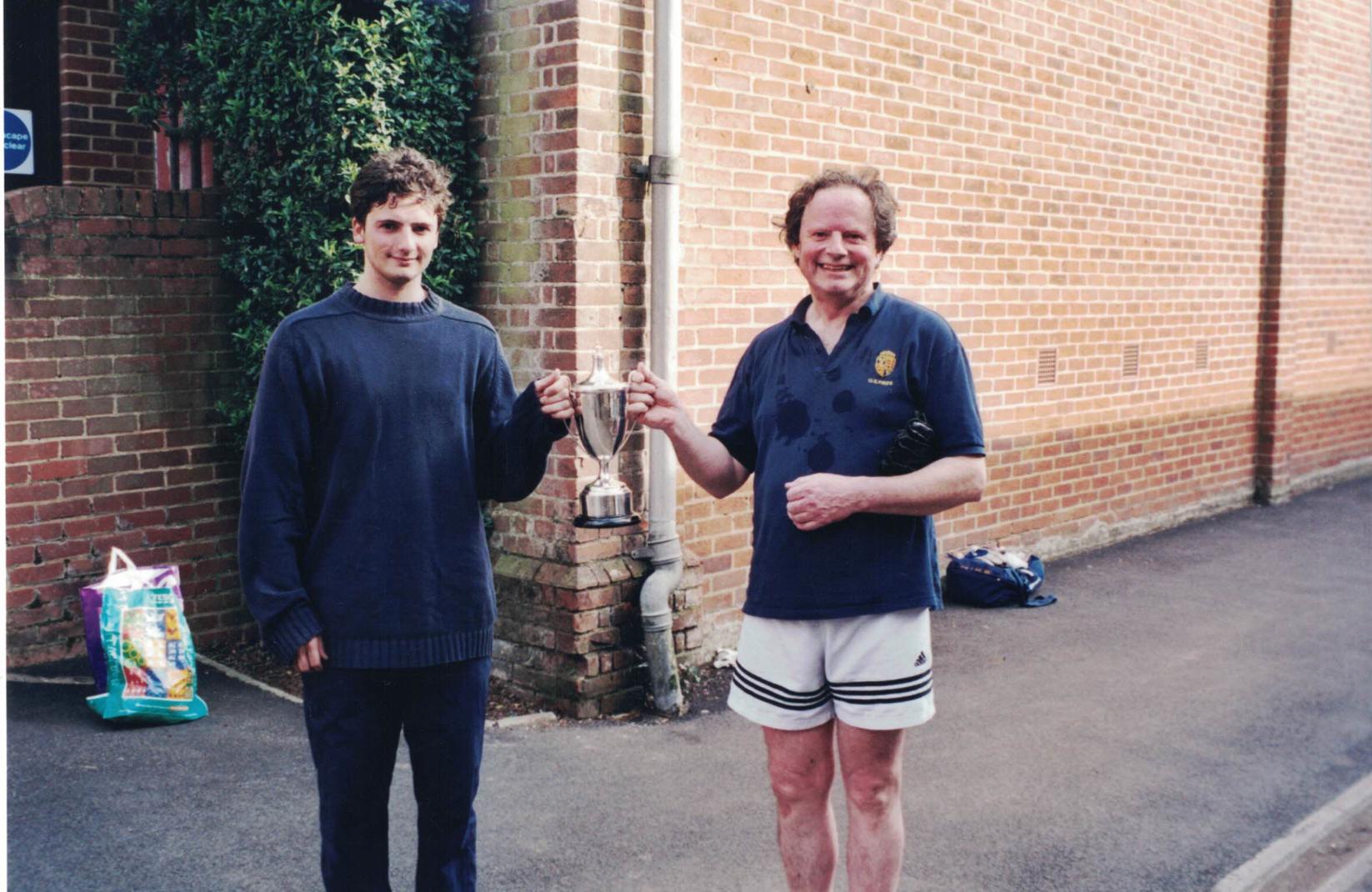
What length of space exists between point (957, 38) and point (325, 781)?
6.30 metres

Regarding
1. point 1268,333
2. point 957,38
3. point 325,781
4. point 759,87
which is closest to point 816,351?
point 325,781

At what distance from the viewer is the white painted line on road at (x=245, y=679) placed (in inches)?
229

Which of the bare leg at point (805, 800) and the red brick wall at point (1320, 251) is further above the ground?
the red brick wall at point (1320, 251)

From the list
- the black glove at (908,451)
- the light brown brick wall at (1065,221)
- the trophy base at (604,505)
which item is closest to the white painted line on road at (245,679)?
the light brown brick wall at (1065,221)

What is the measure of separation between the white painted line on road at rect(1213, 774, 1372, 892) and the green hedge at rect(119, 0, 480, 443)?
3862mm

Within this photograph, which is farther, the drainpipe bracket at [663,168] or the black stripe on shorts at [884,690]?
the drainpipe bracket at [663,168]

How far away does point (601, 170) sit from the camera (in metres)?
5.65

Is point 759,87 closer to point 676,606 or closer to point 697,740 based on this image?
point 676,606

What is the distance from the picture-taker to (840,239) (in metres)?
3.23

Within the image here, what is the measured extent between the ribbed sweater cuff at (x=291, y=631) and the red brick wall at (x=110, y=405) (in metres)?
3.41

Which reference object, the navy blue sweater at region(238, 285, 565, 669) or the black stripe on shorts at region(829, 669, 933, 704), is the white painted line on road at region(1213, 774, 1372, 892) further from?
the navy blue sweater at region(238, 285, 565, 669)

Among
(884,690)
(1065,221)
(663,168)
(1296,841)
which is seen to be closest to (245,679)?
(663,168)

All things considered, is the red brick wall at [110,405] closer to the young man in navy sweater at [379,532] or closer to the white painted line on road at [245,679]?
the white painted line on road at [245,679]

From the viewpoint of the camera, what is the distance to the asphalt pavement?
4.13 meters
